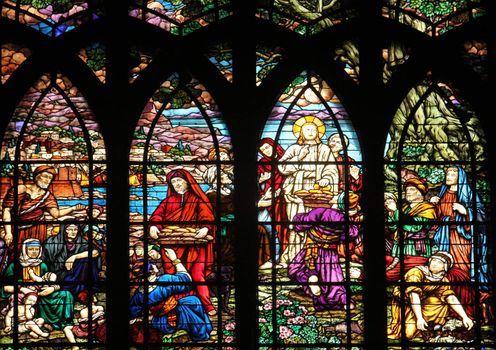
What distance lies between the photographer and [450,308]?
25.3 ft

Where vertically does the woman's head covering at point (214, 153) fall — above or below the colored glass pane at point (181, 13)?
below

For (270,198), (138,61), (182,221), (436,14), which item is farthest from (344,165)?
(138,61)

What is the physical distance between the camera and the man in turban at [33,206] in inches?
306

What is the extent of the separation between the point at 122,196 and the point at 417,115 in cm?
293

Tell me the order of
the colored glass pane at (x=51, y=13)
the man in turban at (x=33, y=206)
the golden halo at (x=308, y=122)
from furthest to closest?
1. the colored glass pane at (x=51, y=13)
2. the golden halo at (x=308, y=122)
3. the man in turban at (x=33, y=206)

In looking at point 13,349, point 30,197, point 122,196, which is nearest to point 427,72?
point 122,196

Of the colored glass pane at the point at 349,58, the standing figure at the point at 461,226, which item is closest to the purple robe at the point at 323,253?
the standing figure at the point at 461,226

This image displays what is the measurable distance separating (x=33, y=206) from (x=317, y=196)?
2706 millimetres

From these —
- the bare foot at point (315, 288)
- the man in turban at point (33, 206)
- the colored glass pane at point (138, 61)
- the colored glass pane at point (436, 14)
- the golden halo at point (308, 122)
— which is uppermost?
the colored glass pane at point (436, 14)

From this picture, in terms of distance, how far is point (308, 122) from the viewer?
7.91m

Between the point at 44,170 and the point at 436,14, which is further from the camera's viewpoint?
the point at 436,14

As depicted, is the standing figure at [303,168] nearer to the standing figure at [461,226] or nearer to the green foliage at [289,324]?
the green foliage at [289,324]

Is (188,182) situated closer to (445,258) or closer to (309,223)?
(309,223)

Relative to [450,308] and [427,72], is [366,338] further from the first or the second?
[427,72]
